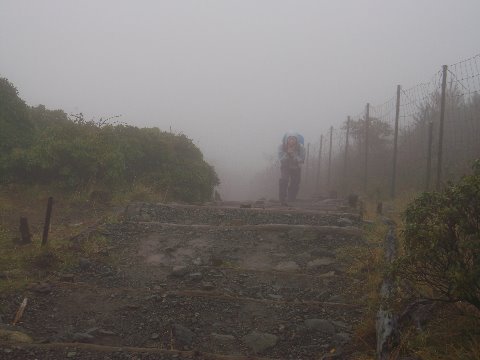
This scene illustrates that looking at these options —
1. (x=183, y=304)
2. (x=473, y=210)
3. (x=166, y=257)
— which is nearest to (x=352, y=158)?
(x=166, y=257)

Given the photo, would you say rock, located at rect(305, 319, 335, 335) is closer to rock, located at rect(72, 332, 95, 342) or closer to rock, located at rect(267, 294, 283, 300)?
rock, located at rect(267, 294, 283, 300)

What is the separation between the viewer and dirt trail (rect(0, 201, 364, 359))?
439 cm

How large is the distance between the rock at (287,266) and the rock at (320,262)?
6.9 inches

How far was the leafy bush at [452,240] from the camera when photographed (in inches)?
126

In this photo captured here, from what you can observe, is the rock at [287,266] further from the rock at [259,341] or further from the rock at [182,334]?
the rock at [182,334]

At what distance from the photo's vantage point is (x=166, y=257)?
6.90m

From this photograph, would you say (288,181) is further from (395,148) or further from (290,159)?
(395,148)

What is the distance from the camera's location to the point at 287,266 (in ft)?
21.7

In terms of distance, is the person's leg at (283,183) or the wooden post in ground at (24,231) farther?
the person's leg at (283,183)

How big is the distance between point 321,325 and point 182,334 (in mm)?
1318

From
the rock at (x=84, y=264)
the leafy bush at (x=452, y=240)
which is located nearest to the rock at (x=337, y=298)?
the leafy bush at (x=452, y=240)

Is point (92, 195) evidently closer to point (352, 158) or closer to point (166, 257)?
point (166, 257)

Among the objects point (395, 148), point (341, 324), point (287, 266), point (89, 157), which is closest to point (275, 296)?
point (341, 324)

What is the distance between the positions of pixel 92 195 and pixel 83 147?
1222 millimetres
